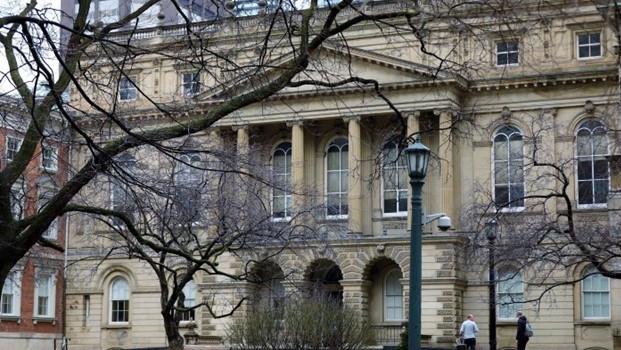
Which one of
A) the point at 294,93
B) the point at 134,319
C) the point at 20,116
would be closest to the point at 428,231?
the point at 294,93

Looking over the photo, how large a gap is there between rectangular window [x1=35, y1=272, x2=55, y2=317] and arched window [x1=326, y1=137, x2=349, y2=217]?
15.4 metres

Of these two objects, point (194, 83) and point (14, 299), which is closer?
point (194, 83)

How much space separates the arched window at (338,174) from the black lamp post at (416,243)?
126ft

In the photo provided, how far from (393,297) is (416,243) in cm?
3996

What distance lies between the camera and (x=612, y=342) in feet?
174

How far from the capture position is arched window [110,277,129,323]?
64.4 m

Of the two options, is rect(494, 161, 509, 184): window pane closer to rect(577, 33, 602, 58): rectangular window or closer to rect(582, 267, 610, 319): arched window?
rect(582, 267, 610, 319): arched window

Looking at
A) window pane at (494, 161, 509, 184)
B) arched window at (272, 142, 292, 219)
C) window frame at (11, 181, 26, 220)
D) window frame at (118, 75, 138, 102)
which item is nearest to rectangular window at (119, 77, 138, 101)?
window frame at (118, 75, 138, 102)

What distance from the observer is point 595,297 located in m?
54.5

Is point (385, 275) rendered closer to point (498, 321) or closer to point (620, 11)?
point (498, 321)

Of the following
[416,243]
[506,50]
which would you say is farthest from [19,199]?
[506,50]

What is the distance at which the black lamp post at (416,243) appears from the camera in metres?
18.7

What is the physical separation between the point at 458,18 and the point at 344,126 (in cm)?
4661

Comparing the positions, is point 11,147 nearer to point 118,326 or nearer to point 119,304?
point 118,326
